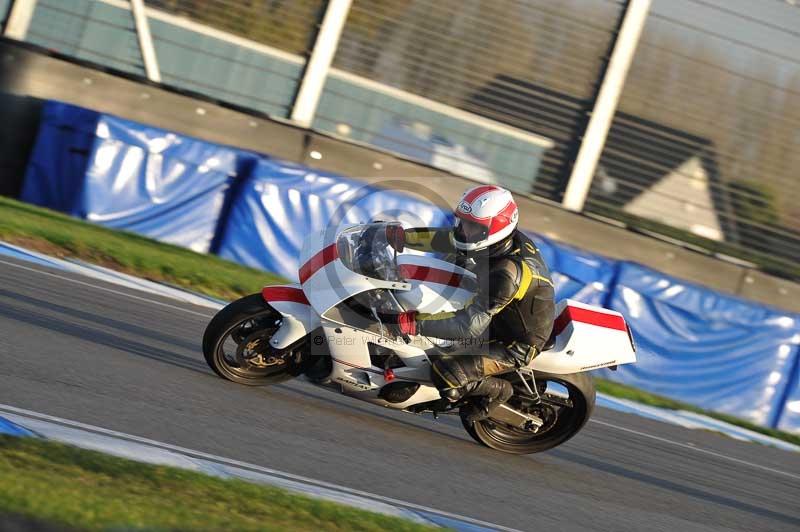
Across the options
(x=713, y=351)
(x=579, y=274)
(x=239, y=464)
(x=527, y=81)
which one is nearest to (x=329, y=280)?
(x=239, y=464)

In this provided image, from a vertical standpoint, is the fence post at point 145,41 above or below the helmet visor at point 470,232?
above

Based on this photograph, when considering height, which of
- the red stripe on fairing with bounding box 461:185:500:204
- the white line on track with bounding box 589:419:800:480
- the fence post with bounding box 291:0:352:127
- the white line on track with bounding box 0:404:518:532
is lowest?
Result: the white line on track with bounding box 589:419:800:480

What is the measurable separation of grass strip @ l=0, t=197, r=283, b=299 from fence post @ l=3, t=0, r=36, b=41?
4913 millimetres

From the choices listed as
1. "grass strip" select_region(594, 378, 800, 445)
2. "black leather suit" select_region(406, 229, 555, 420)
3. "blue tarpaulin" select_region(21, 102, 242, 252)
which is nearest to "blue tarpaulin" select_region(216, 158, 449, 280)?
"blue tarpaulin" select_region(21, 102, 242, 252)

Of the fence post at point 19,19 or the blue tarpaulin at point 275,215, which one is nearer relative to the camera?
the blue tarpaulin at point 275,215

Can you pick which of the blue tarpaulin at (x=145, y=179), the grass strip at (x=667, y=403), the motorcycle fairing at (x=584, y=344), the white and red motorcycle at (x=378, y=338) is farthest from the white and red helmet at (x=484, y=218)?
the blue tarpaulin at (x=145, y=179)

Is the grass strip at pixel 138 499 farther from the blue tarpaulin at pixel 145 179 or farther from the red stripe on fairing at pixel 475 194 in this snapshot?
the blue tarpaulin at pixel 145 179

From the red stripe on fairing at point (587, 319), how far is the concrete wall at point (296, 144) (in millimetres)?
9158

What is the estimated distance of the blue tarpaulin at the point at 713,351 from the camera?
13.7 meters

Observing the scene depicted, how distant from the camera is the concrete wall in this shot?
54.3 feet

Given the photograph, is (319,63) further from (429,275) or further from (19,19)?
(429,275)

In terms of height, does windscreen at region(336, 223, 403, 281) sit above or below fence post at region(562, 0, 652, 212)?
below

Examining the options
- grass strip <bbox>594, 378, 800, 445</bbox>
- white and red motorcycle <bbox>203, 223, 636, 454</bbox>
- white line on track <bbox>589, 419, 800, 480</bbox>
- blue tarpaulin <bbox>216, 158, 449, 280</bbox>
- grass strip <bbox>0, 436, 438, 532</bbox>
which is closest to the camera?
grass strip <bbox>0, 436, 438, 532</bbox>

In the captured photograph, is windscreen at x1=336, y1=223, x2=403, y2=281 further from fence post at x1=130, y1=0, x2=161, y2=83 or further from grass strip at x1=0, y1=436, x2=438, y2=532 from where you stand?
fence post at x1=130, y1=0, x2=161, y2=83
